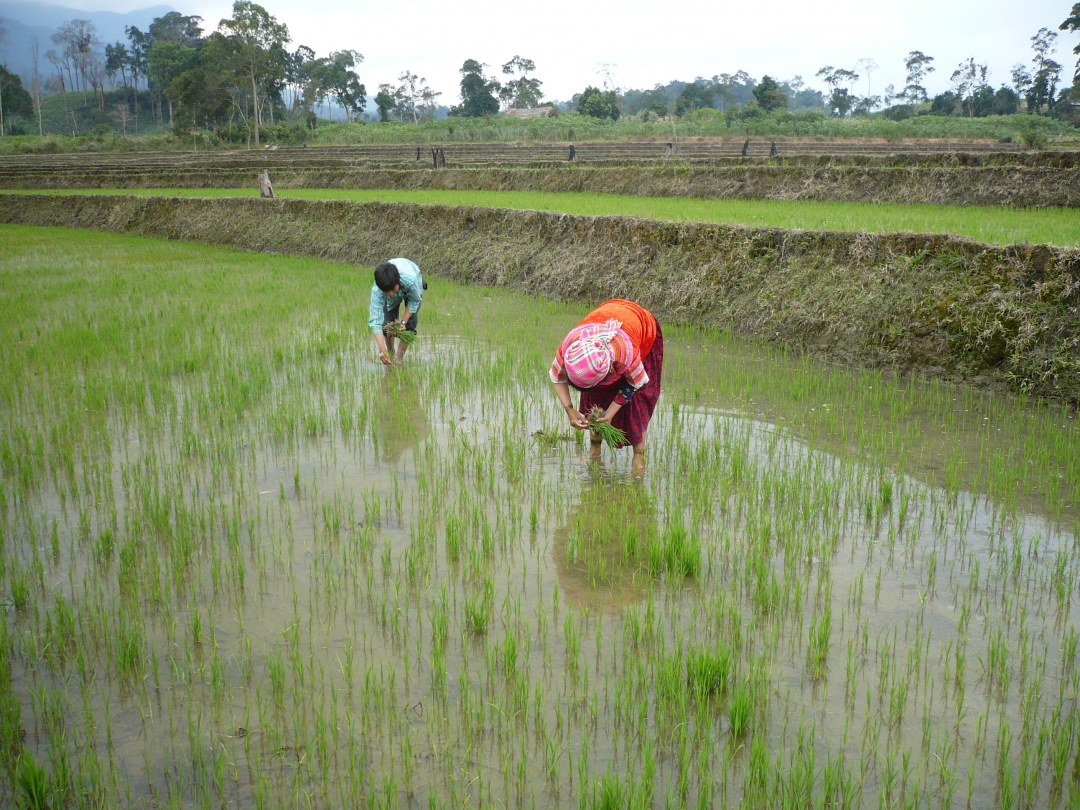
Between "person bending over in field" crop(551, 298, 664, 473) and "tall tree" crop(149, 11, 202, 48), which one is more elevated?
"tall tree" crop(149, 11, 202, 48)

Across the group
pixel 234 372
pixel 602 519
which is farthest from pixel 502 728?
pixel 234 372

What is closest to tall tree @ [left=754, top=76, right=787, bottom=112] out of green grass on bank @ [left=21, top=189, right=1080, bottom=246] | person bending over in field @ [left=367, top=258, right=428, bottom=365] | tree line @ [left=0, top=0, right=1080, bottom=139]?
tree line @ [left=0, top=0, right=1080, bottom=139]

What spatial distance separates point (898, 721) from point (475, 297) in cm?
809

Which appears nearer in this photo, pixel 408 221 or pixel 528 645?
pixel 528 645

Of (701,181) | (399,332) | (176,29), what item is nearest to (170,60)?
(176,29)

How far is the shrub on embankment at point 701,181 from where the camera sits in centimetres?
1162

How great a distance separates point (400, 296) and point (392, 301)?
0.08 m

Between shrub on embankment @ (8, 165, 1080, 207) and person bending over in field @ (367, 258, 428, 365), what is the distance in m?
8.97

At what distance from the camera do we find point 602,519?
3658mm

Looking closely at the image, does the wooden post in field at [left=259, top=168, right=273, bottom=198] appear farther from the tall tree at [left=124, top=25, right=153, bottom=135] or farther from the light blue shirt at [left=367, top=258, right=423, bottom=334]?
the tall tree at [left=124, top=25, right=153, bottom=135]

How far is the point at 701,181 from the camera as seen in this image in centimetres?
1597

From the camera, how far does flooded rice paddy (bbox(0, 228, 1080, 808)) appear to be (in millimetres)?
2109

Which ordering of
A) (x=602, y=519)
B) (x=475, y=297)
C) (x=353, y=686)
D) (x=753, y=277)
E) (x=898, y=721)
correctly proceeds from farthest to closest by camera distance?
(x=475, y=297), (x=753, y=277), (x=602, y=519), (x=353, y=686), (x=898, y=721)

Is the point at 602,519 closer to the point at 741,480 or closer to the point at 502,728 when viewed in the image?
the point at 741,480
